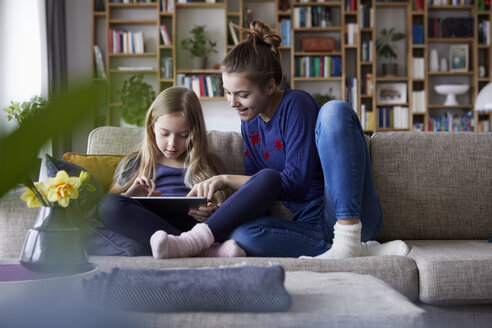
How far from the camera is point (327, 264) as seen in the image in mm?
1302

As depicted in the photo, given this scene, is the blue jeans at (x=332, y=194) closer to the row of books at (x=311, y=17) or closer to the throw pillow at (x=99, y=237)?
the throw pillow at (x=99, y=237)

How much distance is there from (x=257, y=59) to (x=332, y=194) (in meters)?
0.55

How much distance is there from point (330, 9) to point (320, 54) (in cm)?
51

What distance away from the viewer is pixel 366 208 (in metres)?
1.56

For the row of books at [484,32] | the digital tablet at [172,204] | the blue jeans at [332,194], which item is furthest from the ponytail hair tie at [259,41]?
the row of books at [484,32]


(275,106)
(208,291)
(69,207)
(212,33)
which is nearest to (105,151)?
(275,106)

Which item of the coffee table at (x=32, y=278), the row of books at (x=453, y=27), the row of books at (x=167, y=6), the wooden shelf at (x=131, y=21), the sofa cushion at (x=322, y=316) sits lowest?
the sofa cushion at (x=322, y=316)

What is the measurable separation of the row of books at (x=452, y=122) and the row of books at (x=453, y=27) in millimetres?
801

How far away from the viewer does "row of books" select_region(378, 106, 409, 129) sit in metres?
5.47

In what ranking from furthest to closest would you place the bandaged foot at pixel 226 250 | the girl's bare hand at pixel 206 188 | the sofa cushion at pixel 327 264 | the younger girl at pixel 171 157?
the younger girl at pixel 171 157
the girl's bare hand at pixel 206 188
the bandaged foot at pixel 226 250
the sofa cushion at pixel 327 264

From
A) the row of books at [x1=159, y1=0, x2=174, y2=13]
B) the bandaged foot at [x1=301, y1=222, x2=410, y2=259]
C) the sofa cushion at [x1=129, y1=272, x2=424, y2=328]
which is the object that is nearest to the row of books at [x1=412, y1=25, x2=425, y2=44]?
the row of books at [x1=159, y1=0, x2=174, y2=13]

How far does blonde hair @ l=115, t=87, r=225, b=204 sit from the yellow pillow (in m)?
0.03

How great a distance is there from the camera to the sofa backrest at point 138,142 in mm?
1901

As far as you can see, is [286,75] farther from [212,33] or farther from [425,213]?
[425,213]
